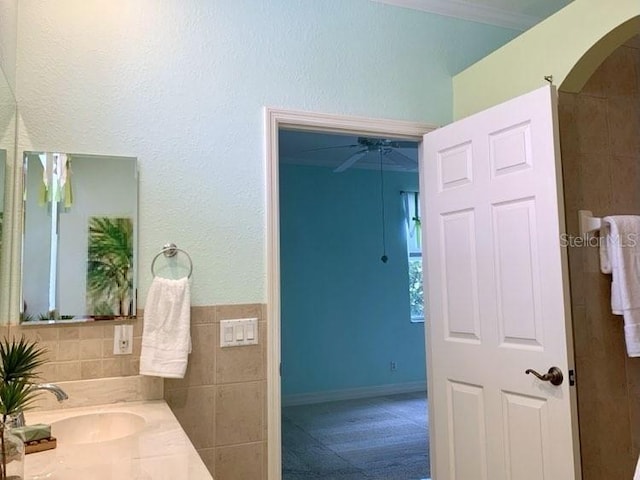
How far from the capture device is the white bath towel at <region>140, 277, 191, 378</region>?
74.2 inches

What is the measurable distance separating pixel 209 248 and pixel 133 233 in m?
0.31

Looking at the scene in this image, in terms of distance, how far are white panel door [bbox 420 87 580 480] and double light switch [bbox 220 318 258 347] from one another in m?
0.88

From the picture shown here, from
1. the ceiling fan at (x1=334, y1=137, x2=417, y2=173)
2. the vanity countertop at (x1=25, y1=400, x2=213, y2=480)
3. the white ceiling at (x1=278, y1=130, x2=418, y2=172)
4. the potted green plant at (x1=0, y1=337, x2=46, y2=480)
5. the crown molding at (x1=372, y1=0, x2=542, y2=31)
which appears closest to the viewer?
the potted green plant at (x1=0, y1=337, x2=46, y2=480)

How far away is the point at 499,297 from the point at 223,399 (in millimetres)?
1229

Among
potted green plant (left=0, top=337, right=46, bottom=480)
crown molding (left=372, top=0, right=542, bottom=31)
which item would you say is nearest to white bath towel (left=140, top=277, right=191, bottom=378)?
potted green plant (left=0, top=337, right=46, bottom=480)

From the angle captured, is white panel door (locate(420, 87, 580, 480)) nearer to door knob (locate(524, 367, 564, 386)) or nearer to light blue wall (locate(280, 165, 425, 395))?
door knob (locate(524, 367, 564, 386))

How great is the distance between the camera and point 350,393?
5.57m

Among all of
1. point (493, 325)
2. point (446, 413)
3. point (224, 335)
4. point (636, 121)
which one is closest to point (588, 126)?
point (636, 121)

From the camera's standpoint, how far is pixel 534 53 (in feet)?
6.99

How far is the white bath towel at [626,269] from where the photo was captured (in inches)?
81.1

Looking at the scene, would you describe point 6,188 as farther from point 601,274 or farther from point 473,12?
point 601,274

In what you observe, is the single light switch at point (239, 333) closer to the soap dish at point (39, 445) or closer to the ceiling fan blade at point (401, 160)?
the soap dish at point (39, 445)

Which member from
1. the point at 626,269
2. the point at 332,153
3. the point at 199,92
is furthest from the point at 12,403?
the point at 332,153

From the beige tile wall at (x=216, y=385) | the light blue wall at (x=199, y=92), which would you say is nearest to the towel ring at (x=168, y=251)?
the light blue wall at (x=199, y=92)
